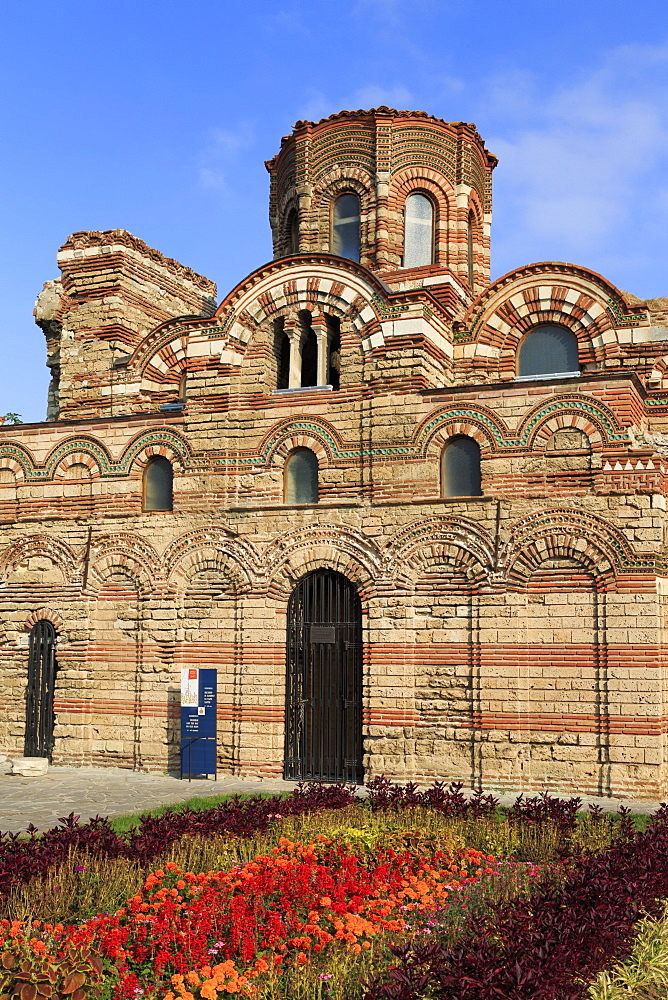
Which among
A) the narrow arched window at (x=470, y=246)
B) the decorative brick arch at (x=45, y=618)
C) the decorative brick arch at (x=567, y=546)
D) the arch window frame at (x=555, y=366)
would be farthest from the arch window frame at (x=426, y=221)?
the decorative brick arch at (x=45, y=618)

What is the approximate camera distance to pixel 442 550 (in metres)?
12.3

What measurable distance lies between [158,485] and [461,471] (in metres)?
4.92

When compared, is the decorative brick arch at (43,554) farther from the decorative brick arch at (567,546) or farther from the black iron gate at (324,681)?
the decorative brick arch at (567,546)

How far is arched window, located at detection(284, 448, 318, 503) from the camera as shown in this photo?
44.2 ft

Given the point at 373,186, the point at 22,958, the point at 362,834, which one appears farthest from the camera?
the point at 373,186

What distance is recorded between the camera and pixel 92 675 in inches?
560

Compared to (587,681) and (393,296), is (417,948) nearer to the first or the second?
(587,681)

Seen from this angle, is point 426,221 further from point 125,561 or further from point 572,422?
point 125,561

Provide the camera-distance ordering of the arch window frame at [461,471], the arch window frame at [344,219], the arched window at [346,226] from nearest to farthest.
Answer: the arch window frame at [461,471], the arch window frame at [344,219], the arched window at [346,226]

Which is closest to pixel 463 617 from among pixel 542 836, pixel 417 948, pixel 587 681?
pixel 587 681

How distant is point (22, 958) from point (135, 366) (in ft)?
44.3

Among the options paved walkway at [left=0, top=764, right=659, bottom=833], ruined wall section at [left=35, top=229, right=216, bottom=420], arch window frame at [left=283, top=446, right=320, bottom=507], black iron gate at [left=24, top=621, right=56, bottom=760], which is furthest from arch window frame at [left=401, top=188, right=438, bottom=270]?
paved walkway at [left=0, top=764, right=659, bottom=833]

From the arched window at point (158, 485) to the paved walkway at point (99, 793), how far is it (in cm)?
403

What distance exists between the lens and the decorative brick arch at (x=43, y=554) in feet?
48.5
